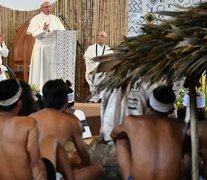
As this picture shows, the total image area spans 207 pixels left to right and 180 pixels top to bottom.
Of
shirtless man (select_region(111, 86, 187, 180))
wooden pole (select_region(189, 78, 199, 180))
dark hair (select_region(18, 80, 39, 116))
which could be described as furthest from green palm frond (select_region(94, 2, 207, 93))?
dark hair (select_region(18, 80, 39, 116))

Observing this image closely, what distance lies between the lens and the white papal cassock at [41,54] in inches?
437

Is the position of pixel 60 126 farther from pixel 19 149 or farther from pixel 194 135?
pixel 194 135

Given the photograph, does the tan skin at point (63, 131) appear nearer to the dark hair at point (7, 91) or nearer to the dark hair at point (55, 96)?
the dark hair at point (55, 96)

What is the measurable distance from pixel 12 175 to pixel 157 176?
936mm

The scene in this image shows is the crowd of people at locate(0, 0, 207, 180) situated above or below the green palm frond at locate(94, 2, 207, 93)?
below

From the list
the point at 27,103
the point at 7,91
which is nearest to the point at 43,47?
the point at 27,103

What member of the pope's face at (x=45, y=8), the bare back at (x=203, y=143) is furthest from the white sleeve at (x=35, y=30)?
the bare back at (x=203, y=143)

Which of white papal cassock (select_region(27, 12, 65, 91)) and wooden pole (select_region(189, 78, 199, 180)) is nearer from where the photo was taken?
wooden pole (select_region(189, 78, 199, 180))

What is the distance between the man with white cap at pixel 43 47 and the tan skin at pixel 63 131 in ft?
22.6

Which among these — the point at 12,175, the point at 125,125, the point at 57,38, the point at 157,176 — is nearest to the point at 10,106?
the point at 12,175

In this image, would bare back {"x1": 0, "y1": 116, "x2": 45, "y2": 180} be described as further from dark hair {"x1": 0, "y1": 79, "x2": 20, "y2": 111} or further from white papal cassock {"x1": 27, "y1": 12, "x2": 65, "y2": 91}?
white papal cassock {"x1": 27, "y1": 12, "x2": 65, "y2": 91}

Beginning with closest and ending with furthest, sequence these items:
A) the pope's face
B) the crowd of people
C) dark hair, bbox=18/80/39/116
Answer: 1. the crowd of people
2. dark hair, bbox=18/80/39/116
3. the pope's face

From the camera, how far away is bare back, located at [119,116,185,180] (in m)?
3.54

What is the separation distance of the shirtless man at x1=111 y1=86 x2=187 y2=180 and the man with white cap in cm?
739
